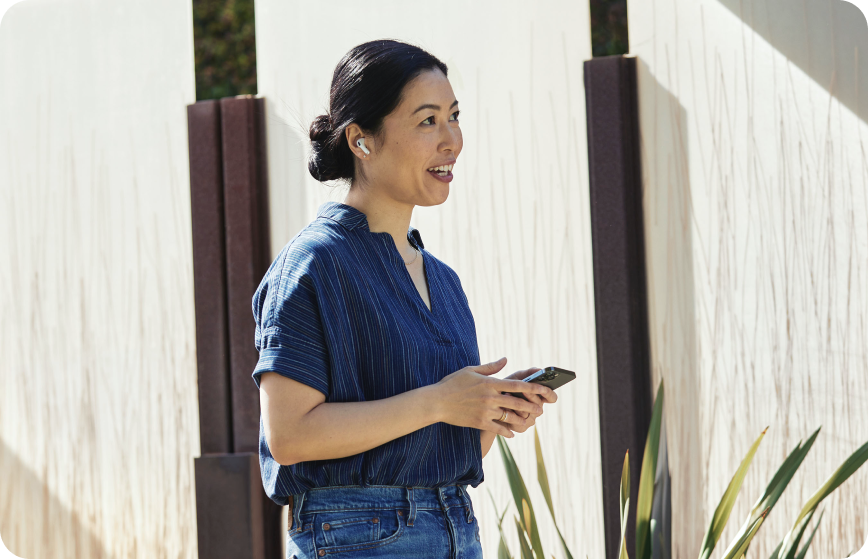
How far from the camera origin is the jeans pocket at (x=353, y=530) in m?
1.42

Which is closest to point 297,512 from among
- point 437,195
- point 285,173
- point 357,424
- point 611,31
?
point 357,424

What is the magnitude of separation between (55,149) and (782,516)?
2996 millimetres

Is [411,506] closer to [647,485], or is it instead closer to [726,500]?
[647,485]

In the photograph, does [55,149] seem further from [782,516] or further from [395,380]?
[782,516]

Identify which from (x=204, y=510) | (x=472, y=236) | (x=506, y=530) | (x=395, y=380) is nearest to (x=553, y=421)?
(x=506, y=530)

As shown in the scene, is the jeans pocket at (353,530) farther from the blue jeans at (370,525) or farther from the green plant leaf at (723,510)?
the green plant leaf at (723,510)

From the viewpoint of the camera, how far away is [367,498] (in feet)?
4.77

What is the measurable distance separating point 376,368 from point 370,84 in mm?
543

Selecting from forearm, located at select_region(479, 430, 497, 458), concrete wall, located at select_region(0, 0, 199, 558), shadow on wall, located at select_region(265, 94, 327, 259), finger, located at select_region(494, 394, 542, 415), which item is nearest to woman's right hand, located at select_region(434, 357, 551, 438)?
finger, located at select_region(494, 394, 542, 415)

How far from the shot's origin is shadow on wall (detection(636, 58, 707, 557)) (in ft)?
9.31

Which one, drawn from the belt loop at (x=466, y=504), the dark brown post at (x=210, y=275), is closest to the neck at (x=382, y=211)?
the belt loop at (x=466, y=504)

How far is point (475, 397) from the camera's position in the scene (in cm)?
143

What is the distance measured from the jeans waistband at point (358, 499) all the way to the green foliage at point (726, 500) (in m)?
1.08

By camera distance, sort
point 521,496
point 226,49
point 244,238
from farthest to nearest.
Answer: point 226,49, point 244,238, point 521,496
